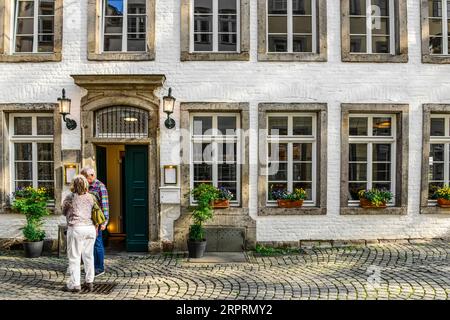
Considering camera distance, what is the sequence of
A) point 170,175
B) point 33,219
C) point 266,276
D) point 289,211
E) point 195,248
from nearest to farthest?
point 266,276
point 195,248
point 33,219
point 170,175
point 289,211

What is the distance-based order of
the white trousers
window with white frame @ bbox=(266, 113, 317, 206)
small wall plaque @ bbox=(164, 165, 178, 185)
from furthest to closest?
window with white frame @ bbox=(266, 113, 317, 206), small wall plaque @ bbox=(164, 165, 178, 185), the white trousers

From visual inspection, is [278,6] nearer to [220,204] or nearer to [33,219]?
[220,204]

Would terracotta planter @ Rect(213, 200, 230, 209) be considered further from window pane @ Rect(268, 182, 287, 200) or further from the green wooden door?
the green wooden door

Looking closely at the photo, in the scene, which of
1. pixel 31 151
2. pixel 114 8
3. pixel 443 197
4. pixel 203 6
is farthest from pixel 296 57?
pixel 31 151

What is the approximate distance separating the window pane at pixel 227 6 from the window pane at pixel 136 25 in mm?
1735

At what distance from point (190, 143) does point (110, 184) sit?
2.42 m

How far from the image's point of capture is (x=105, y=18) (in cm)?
804

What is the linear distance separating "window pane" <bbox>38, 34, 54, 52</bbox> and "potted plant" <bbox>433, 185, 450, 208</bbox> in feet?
29.8

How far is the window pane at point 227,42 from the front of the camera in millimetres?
8023

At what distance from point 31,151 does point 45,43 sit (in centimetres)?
239

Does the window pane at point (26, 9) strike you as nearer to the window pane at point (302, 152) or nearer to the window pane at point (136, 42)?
the window pane at point (136, 42)

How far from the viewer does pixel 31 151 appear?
805 cm

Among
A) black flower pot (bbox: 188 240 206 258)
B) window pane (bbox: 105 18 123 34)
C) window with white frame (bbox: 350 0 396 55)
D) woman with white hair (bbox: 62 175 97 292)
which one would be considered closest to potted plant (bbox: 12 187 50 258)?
woman with white hair (bbox: 62 175 97 292)

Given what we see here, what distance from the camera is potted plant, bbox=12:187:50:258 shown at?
723 cm
